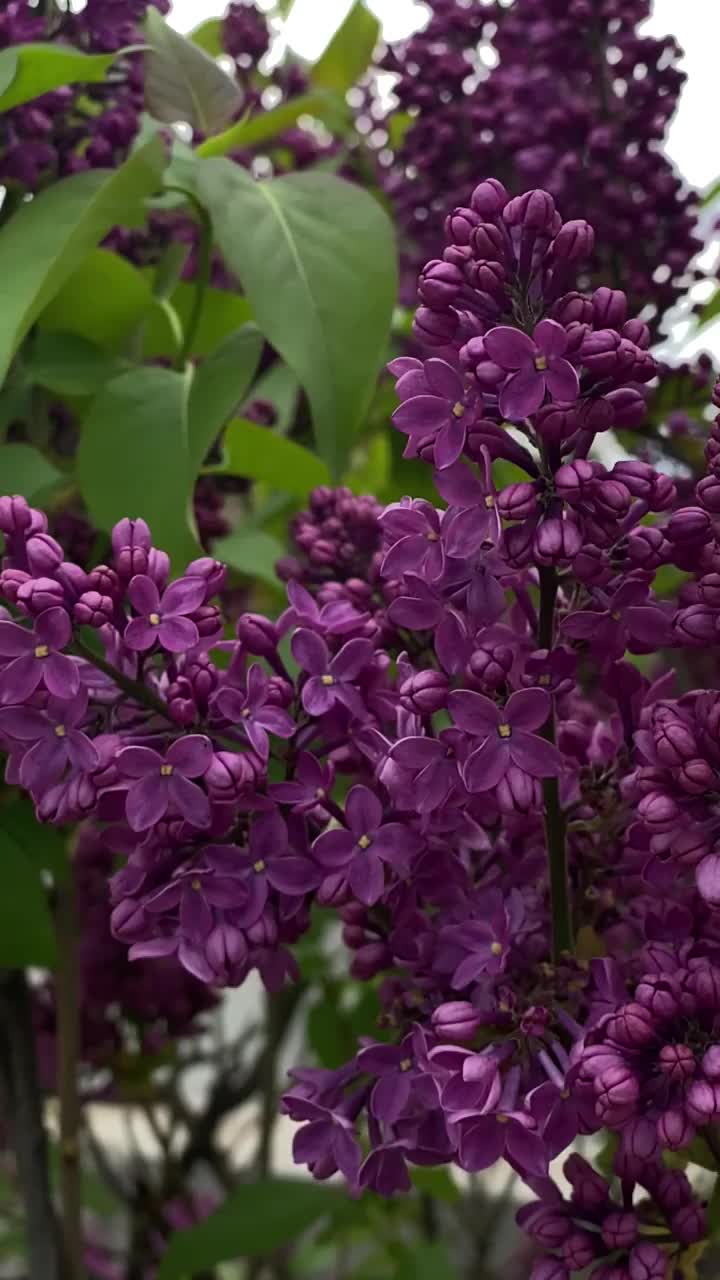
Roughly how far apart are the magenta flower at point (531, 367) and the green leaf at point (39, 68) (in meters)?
0.23

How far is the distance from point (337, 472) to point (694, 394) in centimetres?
25

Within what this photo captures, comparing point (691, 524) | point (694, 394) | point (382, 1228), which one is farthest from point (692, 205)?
point (382, 1228)

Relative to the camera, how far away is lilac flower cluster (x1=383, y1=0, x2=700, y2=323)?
639mm

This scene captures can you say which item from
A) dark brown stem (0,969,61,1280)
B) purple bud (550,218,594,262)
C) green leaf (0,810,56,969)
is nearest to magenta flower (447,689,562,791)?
purple bud (550,218,594,262)

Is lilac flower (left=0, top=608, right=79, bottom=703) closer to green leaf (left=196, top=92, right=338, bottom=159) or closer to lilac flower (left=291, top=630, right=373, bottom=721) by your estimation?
lilac flower (left=291, top=630, right=373, bottom=721)

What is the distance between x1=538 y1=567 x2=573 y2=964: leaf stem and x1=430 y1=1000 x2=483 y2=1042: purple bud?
0.10ft

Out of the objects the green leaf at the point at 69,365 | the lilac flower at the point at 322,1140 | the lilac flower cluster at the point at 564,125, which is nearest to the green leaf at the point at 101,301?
the green leaf at the point at 69,365

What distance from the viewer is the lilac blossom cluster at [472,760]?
33 cm

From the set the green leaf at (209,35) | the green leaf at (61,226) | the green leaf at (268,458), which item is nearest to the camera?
the green leaf at (61,226)

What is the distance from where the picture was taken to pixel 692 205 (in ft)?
2.15

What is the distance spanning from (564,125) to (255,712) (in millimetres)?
399

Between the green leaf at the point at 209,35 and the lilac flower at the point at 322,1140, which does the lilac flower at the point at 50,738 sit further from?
the green leaf at the point at 209,35

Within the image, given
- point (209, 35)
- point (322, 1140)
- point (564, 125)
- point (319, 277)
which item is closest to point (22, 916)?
point (322, 1140)

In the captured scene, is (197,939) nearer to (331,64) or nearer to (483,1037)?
(483,1037)
